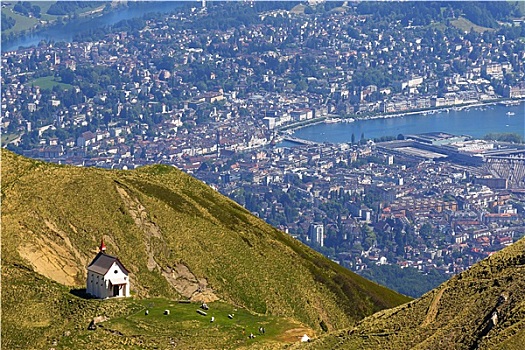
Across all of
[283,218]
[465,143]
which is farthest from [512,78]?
[283,218]

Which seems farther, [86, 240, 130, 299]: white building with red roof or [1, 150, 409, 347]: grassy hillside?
[1, 150, 409, 347]: grassy hillside

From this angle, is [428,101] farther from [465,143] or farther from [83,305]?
[83,305]

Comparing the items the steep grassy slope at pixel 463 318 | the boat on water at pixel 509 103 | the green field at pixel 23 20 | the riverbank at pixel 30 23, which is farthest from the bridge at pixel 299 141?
the steep grassy slope at pixel 463 318

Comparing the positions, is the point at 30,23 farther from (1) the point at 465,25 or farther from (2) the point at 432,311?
(2) the point at 432,311

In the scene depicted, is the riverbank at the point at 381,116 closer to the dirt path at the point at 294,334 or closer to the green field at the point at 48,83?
the green field at the point at 48,83

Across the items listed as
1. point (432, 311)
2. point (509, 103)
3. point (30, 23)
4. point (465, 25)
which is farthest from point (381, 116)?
point (432, 311)

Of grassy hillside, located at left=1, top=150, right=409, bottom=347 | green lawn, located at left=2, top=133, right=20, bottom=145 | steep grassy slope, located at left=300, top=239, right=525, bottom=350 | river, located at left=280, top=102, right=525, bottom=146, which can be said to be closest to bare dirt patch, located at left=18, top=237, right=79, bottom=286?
grassy hillside, located at left=1, top=150, right=409, bottom=347

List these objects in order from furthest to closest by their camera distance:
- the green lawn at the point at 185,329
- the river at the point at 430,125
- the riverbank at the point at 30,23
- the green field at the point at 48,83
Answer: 1. the riverbank at the point at 30,23
2. the green field at the point at 48,83
3. the river at the point at 430,125
4. the green lawn at the point at 185,329

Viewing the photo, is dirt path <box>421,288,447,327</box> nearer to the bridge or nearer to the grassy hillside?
the grassy hillside
